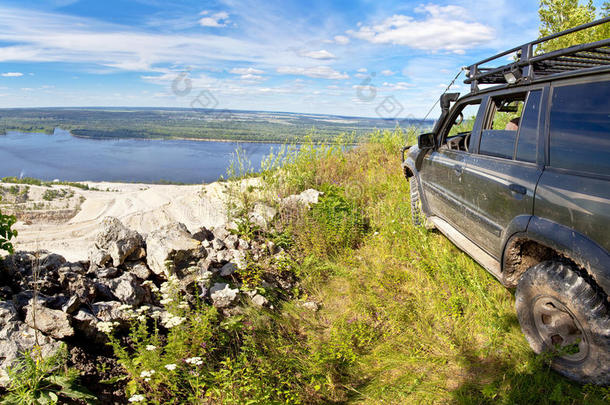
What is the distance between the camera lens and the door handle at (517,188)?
2824 millimetres

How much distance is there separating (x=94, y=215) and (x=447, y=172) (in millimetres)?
7623

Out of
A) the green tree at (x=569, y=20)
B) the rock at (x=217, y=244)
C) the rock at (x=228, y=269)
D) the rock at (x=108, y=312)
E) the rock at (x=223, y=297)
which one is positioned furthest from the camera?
the green tree at (x=569, y=20)

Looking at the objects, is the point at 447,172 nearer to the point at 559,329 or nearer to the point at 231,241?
the point at 559,329

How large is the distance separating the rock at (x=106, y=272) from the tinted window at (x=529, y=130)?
4239 millimetres

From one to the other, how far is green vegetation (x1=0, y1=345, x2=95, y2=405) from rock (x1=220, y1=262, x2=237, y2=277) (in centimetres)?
192

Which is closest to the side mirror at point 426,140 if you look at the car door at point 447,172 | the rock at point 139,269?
the car door at point 447,172

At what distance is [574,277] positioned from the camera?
2.40 m

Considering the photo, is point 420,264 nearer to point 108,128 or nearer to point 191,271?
point 191,271

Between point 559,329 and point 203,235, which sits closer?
point 559,329

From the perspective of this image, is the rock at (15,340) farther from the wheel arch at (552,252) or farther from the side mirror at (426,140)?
the side mirror at (426,140)

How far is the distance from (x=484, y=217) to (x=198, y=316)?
2.85 m

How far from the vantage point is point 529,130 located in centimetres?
295

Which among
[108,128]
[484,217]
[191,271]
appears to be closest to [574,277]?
[484,217]

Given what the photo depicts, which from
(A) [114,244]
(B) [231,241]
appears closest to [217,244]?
(B) [231,241]
